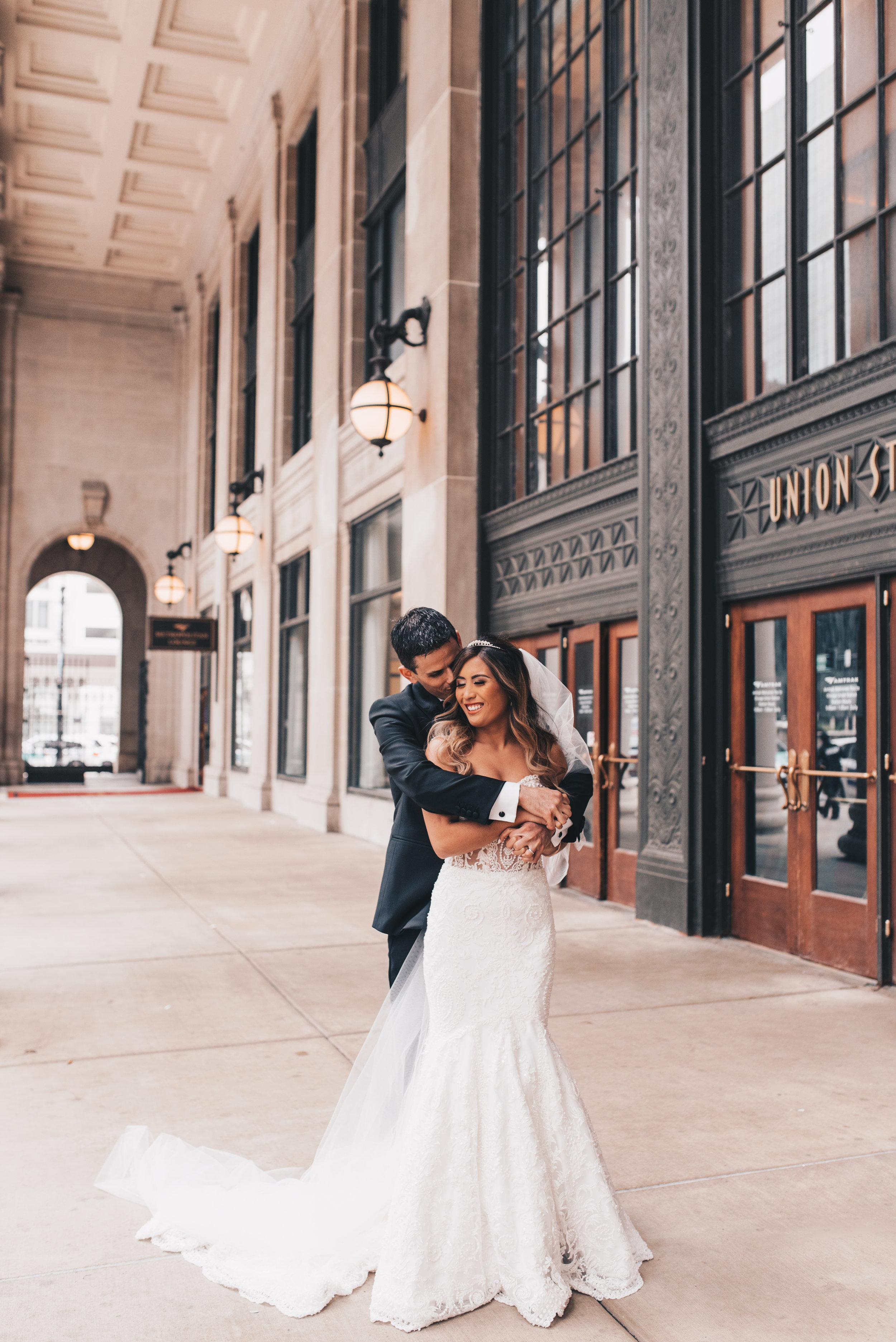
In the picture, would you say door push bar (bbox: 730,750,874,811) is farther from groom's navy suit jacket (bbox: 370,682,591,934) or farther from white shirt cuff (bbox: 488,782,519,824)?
white shirt cuff (bbox: 488,782,519,824)

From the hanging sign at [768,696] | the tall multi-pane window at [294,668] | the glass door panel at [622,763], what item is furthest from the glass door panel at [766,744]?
the tall multi-pane window at [294,668]

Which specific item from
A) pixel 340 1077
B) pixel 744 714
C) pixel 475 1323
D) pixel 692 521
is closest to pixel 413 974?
pixel 475 1323

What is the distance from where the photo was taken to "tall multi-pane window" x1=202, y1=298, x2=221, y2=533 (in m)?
25.2

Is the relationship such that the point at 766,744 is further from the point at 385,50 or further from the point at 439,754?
the point at 385,50

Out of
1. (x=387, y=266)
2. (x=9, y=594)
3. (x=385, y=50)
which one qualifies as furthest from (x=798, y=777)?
(x=9, y=594)

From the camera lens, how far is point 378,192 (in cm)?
1460

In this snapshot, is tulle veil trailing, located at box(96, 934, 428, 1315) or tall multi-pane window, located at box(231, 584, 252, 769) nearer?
tulle veil trailing, located at box(96, 934, 428, 1315)

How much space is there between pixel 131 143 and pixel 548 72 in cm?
1349

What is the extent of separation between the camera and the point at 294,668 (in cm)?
1805

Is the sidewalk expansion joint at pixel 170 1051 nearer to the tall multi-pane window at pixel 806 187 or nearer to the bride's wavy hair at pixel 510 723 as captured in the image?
the bride's wavy hair at pixel 510 723

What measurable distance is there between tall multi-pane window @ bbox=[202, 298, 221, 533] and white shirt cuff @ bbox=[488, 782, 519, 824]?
2318cm

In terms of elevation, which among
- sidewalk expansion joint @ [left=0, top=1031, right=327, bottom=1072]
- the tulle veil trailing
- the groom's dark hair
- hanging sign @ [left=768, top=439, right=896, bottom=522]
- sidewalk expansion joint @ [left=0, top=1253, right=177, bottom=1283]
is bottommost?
sidewalk expansion joint @ [left=0, top=1031, right=327, bottom=1072]

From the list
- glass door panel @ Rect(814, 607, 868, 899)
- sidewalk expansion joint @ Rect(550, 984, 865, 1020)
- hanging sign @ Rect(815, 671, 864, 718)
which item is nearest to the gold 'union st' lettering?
glass door panel @ Rect(814, 607, 868, 899)

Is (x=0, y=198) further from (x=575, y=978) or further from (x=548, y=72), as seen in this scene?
(x=575, y=978)
